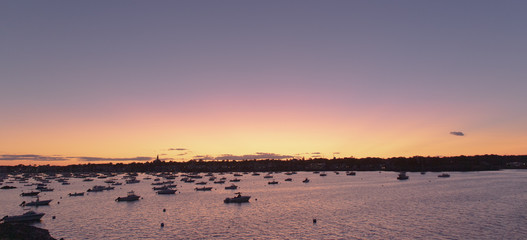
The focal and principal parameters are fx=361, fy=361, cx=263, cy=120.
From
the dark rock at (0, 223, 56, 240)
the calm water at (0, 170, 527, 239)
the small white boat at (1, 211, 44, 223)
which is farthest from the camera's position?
the small white boat at (1, 211, 44, 223)

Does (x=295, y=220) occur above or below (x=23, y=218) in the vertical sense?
above

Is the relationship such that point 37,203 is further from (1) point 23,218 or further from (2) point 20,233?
(2) point 20,233

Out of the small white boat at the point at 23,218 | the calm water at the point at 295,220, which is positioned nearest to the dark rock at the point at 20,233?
the calm water at the point at 295,220

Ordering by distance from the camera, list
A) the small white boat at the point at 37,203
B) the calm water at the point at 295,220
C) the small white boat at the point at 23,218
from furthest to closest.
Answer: the small white boat at the point at 37,203 → the small white boat at the point at 23,218 → the calm water at the point at 295,220

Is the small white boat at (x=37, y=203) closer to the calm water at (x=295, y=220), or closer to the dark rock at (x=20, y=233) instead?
the calm water at (x=295, y=220)

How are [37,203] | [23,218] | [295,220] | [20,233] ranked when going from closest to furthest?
[20,233] < [23,218] < [295,220] < [37,203]

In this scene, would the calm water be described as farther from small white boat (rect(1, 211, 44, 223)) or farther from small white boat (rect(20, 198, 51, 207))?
small white boat (rect(20, 198, 51, 207))

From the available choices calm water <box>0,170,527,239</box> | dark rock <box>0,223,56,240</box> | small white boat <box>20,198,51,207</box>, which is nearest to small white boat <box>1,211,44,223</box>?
calm water <box>0,170,527,239</box>

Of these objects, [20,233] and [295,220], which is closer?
[20,233]

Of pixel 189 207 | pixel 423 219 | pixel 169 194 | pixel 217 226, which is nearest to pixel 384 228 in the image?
pixel 423 219

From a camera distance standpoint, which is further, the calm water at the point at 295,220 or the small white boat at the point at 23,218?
the small white boat at the point at 23,218

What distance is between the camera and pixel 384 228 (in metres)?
61.6

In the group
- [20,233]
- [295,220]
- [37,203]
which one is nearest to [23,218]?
[20,233]

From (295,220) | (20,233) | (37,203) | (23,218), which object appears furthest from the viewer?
(37,203)
